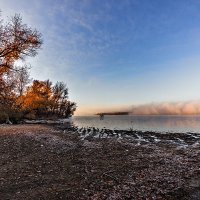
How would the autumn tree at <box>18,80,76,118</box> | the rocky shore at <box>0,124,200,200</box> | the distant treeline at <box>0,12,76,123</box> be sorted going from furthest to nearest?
the autumn tree at <box>18,80,76,118</box> → the distant treeline at <box>0,12,76,123</box> → the rocky shore at <box>0,124,200,200</box>

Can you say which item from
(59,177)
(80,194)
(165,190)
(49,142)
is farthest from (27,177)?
(49,142)

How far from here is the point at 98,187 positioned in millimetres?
13320

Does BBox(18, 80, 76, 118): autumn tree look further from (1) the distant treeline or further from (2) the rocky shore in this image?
(2) the rocky shore

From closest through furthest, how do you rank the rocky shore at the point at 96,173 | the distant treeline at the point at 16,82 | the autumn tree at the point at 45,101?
1. the rocky shore at the point at 96,173
2. the distant treeline at the point at 16,82
3. the autumn tree at the point at 45,101

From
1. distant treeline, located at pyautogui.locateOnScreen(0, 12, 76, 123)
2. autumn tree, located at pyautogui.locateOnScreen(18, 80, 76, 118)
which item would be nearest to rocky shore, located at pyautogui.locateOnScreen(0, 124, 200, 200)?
distant treeline, located at pyautogui.locateOnScreen(0, 12, 76, 123)

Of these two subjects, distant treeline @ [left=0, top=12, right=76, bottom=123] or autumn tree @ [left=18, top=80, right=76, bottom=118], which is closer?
distant treeline @ [left=0, top=12, right=76, bottom=123]

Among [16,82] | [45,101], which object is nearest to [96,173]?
[16,82]

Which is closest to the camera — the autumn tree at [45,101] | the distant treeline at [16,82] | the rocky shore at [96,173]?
the rocky shore at [96,173]

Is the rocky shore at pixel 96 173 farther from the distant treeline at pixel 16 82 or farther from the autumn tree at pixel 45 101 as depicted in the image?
the autumn tree at pixel 45 101

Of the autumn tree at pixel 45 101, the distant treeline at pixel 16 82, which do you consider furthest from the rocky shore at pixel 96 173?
the autumn tree at pixel 45 101

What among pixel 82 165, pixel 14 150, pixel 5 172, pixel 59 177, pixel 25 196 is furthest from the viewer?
Result: pixel 14 150

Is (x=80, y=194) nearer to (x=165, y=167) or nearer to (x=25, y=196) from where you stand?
(x=25, y=196)

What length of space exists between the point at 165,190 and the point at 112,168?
185 inches

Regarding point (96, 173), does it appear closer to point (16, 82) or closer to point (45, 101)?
point (16, 82)
